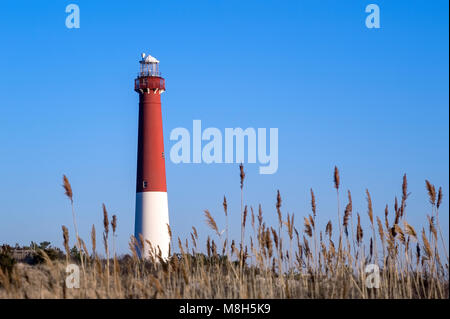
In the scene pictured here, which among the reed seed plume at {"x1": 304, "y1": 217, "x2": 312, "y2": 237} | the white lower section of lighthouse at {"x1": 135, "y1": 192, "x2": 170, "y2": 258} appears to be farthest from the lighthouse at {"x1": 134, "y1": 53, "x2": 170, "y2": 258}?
the reed seed plume at {"x1": 304, "y1": 217, "x2": 312, "y2": 237}

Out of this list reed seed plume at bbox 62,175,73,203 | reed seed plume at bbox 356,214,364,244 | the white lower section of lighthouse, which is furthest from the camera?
the white lower section of lighthouse

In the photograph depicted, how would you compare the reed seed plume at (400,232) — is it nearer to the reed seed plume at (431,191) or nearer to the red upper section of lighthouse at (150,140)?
the reed seed plume at (431,191)

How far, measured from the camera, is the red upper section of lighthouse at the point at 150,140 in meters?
27.7

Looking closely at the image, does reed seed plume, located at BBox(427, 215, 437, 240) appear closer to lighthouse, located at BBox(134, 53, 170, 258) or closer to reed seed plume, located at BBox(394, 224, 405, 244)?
reed seed plume, located at BBox(394, 224, 405, 244)

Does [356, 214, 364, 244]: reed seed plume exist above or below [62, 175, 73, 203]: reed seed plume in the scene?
below

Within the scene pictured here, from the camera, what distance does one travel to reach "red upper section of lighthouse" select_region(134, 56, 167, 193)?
2773 cm

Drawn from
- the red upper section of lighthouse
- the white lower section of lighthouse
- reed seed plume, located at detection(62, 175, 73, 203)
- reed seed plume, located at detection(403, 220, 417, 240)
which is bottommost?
reed seed plume, located at detection(403, 220, 417, 240)

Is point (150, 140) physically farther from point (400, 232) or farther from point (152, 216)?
point (400, 232)

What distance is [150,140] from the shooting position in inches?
1101

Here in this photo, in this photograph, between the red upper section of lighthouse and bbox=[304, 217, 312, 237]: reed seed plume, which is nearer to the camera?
bbox=[304, 217, 312, 237]: reed seed plume
